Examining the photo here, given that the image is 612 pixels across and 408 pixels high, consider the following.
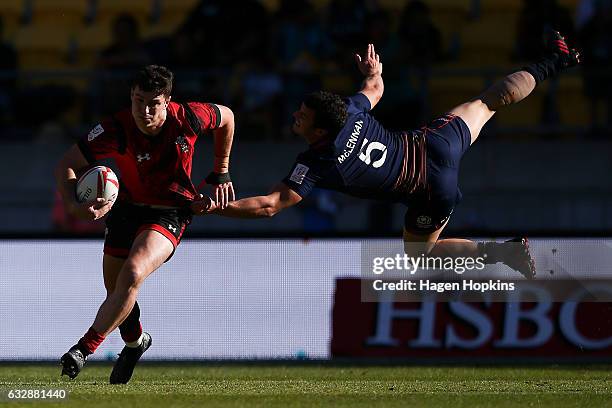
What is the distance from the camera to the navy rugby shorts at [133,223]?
871 centimetres

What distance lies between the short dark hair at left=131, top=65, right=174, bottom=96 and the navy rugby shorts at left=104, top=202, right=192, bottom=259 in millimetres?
913

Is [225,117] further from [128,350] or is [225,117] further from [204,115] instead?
[128,350]

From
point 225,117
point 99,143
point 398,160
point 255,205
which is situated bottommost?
point 255,205

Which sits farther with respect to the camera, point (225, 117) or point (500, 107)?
point (500, 107)

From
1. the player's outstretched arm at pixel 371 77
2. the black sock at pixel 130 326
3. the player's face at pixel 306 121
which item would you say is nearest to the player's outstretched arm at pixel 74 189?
the black sock at pixel 130 326

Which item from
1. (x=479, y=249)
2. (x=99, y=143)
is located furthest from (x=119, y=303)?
(x=479, y=249)

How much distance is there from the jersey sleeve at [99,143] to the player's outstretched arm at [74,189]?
0.05 metres

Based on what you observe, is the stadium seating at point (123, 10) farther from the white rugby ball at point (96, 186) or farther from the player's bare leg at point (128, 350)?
the white rugby ball at point (96, 186)

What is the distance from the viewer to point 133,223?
8.84m

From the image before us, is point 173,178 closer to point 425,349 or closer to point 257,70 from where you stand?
point 425,349

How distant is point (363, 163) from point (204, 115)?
1212 millimetres

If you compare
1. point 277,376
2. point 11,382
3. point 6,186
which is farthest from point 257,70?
point 11,382

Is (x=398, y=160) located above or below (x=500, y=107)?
below

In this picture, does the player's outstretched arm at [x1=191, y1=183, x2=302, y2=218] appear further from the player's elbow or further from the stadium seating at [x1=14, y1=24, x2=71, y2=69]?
the stadium seating at [x1=14, y1=24, x2=71, y2=69]
